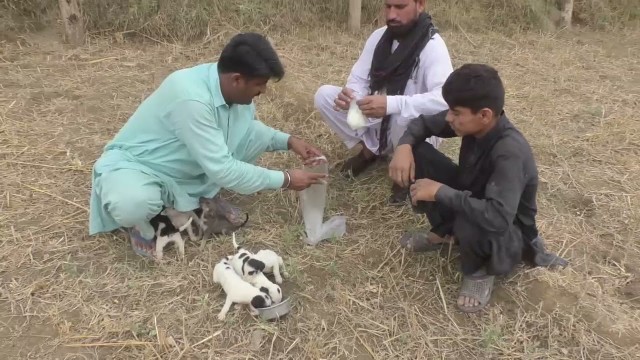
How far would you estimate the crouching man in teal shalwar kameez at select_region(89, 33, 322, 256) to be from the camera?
8.27ft

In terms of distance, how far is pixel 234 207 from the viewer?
3143mm

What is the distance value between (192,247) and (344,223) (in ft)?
2.63

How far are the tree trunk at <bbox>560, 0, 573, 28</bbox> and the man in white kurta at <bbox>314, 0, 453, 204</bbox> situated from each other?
4.07m

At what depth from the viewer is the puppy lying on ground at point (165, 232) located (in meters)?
2.80

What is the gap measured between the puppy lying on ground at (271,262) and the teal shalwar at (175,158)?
0.32 m

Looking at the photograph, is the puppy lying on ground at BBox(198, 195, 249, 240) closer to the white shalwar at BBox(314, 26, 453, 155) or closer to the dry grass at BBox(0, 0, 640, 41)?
the white shalwar at BBox(314, 26, 453, 155)

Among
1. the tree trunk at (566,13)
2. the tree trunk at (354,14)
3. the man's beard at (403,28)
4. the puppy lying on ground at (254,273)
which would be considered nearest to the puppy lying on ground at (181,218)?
the puppy lying on ground at (254,273)

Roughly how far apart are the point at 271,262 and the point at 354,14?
4048mm

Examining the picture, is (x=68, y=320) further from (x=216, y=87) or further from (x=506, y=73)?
(x=506, y=73)

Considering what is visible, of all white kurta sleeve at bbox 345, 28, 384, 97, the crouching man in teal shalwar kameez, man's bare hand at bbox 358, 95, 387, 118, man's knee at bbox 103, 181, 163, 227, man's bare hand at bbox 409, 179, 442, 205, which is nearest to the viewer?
man's bare hand at bbox 409, 179, 442, 205

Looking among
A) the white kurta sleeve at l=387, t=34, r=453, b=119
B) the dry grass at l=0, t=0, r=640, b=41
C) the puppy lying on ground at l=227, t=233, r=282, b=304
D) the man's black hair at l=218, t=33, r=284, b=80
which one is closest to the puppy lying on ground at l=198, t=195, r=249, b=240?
the puppy lying on ground at l=227, t=233, r=282, b=304

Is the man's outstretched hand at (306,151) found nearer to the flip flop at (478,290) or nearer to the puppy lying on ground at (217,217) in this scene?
the puppy lying on ground at (217,217)

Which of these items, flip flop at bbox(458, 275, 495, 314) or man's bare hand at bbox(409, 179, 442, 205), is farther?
flip flop at bbox(458, 275, 495, 314)

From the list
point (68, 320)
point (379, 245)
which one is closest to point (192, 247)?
point (68, 320)
